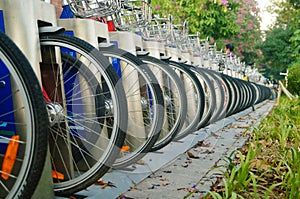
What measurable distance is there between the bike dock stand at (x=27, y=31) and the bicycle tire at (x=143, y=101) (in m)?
0.58

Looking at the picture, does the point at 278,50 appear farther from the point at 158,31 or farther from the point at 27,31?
the point at 27,31

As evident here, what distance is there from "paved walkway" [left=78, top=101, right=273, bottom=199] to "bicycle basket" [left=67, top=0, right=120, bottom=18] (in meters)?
0.89

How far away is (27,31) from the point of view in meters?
1.70

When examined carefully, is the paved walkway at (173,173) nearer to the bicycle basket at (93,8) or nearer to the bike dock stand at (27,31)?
the bike dock stand at (27,31)

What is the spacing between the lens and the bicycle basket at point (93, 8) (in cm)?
230

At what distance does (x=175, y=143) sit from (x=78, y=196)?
5.27ft

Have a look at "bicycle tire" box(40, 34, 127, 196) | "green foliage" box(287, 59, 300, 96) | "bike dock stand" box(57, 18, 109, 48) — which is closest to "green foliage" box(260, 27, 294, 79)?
"green foliage" box(287, 59, 300, 96)

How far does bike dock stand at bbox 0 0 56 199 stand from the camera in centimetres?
166

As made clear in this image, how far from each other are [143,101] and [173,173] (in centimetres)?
61

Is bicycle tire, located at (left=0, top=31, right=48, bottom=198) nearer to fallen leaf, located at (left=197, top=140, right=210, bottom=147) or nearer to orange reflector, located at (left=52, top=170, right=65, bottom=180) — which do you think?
orange reflector, located at (left=52, top=170, right=65, bottom=180)

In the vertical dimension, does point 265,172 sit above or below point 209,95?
below

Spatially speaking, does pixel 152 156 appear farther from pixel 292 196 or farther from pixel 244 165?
pixel 292 196

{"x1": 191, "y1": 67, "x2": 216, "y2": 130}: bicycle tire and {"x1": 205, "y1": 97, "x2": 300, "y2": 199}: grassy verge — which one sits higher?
{"x1": 191, "y1": 67, "x2": 216, "y2": 130}: bicycle tire

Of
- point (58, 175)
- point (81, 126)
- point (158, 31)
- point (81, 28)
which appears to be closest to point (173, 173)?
point (81, 126)
